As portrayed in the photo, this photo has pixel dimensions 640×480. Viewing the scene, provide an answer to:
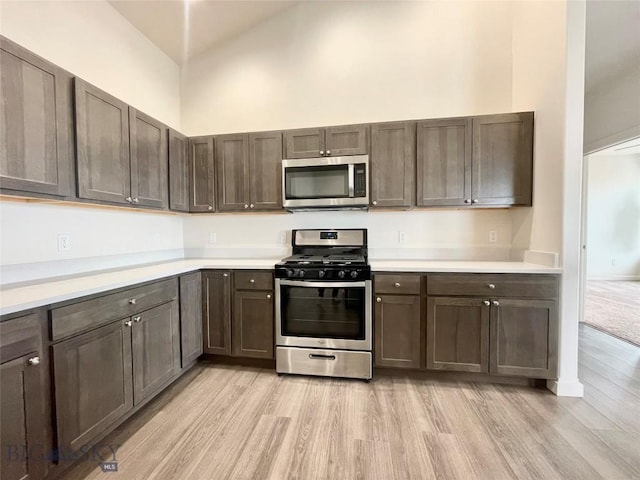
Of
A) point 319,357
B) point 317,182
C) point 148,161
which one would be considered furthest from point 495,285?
point 148,161

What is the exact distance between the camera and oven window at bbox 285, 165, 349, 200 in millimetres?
2551

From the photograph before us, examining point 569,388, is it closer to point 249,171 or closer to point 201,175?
point 249,171

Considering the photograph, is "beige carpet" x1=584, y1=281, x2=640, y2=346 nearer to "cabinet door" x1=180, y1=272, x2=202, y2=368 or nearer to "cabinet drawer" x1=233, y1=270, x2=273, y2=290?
"cabinet drawer" x1=233, y1=270, x2=273, y2=290

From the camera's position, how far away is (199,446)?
163 centimetres

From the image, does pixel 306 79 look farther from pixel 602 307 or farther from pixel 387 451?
pixel 602 307

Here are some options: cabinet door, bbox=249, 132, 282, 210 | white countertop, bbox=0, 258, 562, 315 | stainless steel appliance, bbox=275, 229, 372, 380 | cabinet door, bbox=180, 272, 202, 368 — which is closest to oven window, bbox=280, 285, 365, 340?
stainless steel appliance, bbox=275, 229, 372, 380

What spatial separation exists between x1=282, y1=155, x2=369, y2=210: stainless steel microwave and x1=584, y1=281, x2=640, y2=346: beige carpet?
3.35 m

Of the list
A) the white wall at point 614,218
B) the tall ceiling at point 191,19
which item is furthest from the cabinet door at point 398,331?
the white wall at point 614,218

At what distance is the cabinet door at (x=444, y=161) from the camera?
2.45 m

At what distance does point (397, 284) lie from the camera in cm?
229

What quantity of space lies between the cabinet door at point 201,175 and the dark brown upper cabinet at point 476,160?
2.00m

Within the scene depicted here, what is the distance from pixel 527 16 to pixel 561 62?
2.42 feet

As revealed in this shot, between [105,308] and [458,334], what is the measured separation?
95.5 inches

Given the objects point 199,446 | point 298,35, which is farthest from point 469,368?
point 298,35
